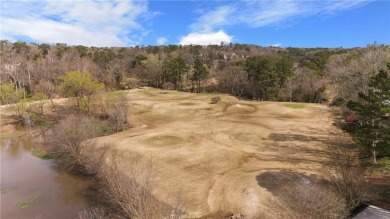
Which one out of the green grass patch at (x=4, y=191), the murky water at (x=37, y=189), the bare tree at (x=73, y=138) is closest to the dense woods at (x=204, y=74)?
→ the murky water at (x=37, y=189)

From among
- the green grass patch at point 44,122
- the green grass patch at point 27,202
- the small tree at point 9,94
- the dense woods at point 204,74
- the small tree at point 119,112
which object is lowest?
the green grass patch at point 27,202

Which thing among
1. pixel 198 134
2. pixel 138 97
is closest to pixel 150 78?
pixel 138 97

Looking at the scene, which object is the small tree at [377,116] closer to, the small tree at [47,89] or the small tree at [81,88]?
the small tree at [81,88]

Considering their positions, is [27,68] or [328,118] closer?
[328,118]

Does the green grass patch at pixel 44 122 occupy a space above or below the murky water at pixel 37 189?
above

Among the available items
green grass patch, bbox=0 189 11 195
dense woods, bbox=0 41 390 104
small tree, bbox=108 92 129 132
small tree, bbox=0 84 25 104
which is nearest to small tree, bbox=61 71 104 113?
dense woods, bbox=0 41 390 104

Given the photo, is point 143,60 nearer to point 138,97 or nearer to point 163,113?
point 138,97
